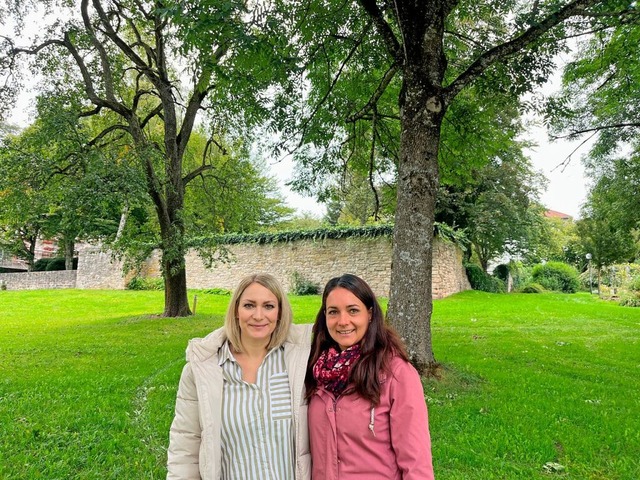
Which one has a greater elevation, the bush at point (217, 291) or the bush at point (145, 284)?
the bush at point (145, 284)

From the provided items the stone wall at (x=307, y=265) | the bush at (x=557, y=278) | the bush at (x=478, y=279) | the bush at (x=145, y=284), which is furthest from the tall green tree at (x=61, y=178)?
the bush at (x=557, y=278)

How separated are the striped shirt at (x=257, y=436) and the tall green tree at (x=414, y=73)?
372 cm

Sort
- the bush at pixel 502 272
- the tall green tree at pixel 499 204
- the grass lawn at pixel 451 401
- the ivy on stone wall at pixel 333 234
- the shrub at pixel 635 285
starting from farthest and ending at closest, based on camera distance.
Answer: the bush at pixel 502 272
the tall green tree at pixel 499 204
the shrub at pixel 635 285
the ivy on stone wall at pixel 333 234
the grass lawn at pixel 451 401

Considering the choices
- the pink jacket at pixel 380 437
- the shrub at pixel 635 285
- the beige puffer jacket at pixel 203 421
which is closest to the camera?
the pink jacket at pixel 380 437

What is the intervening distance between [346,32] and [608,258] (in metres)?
25.1

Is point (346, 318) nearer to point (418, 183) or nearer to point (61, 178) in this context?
point (418, 183)

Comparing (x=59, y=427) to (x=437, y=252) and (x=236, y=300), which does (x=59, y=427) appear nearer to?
(x=236, y=300)

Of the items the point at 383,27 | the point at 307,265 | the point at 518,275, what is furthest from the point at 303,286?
the point at 518,275

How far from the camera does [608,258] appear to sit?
2558 centimetres

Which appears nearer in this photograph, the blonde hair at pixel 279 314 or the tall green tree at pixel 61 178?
the blonde hair at pixel 279 314

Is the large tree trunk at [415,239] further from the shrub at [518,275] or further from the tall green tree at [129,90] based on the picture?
the shrub at [518,275]

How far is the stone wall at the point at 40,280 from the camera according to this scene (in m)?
27.1

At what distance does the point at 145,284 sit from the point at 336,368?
928 inches

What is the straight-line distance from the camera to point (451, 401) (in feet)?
15.7
